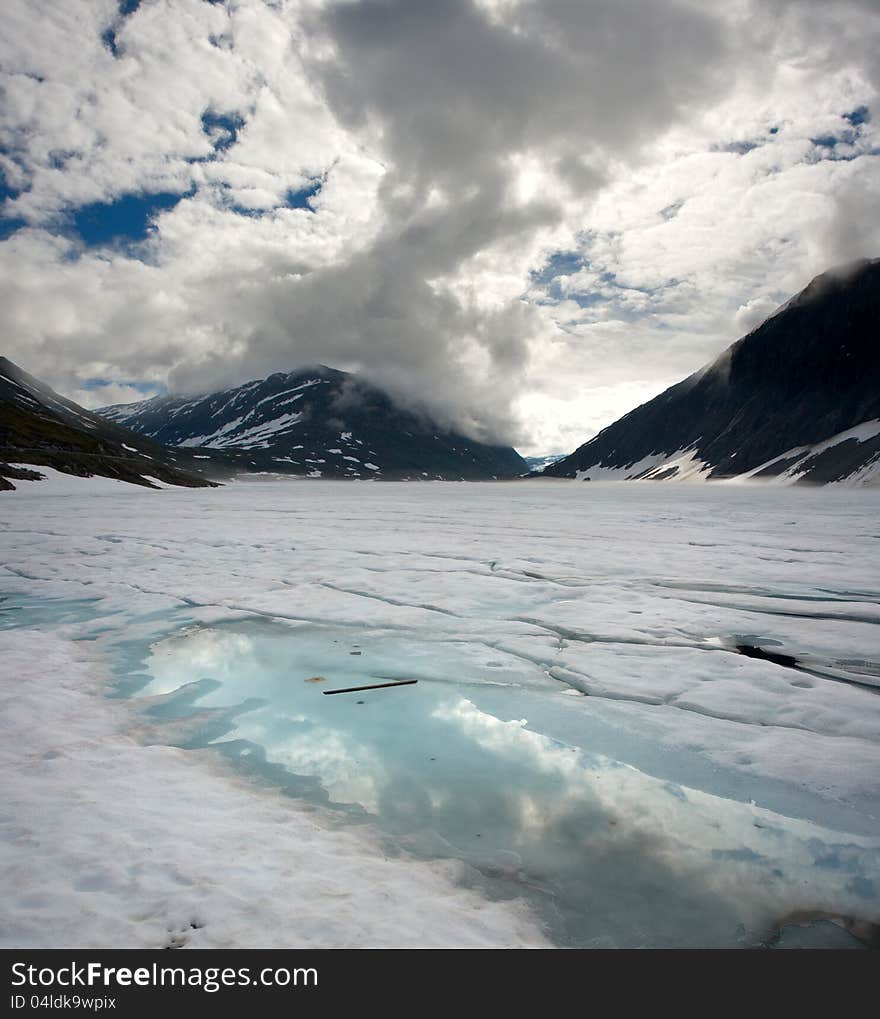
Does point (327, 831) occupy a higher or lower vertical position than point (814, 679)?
lower

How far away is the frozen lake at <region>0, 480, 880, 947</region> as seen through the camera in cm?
397

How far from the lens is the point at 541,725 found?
6.66 meters

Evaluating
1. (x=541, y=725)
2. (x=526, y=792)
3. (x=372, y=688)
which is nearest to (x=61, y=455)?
(x=372, y=688)

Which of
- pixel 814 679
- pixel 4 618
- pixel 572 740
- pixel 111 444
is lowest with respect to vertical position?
pixel 4 618

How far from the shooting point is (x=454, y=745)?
6258 mm

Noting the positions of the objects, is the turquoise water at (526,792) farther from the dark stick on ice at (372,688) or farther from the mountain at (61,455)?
the mountain at (61,455)

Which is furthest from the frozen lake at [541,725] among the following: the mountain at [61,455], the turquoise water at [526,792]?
the mountain at [61,455]

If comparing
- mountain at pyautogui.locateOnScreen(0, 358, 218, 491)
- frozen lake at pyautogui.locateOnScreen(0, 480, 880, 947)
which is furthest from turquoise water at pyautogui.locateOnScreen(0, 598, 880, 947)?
mountain at pyautogui.locateOnScreen(0, 358, 218, 491)

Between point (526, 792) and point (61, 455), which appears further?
point (61, 455)

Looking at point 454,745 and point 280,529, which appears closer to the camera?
point 454,745

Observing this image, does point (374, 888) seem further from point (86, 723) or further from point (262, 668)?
point (262, 668)

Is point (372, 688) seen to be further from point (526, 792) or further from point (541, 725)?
point (526, 792)
